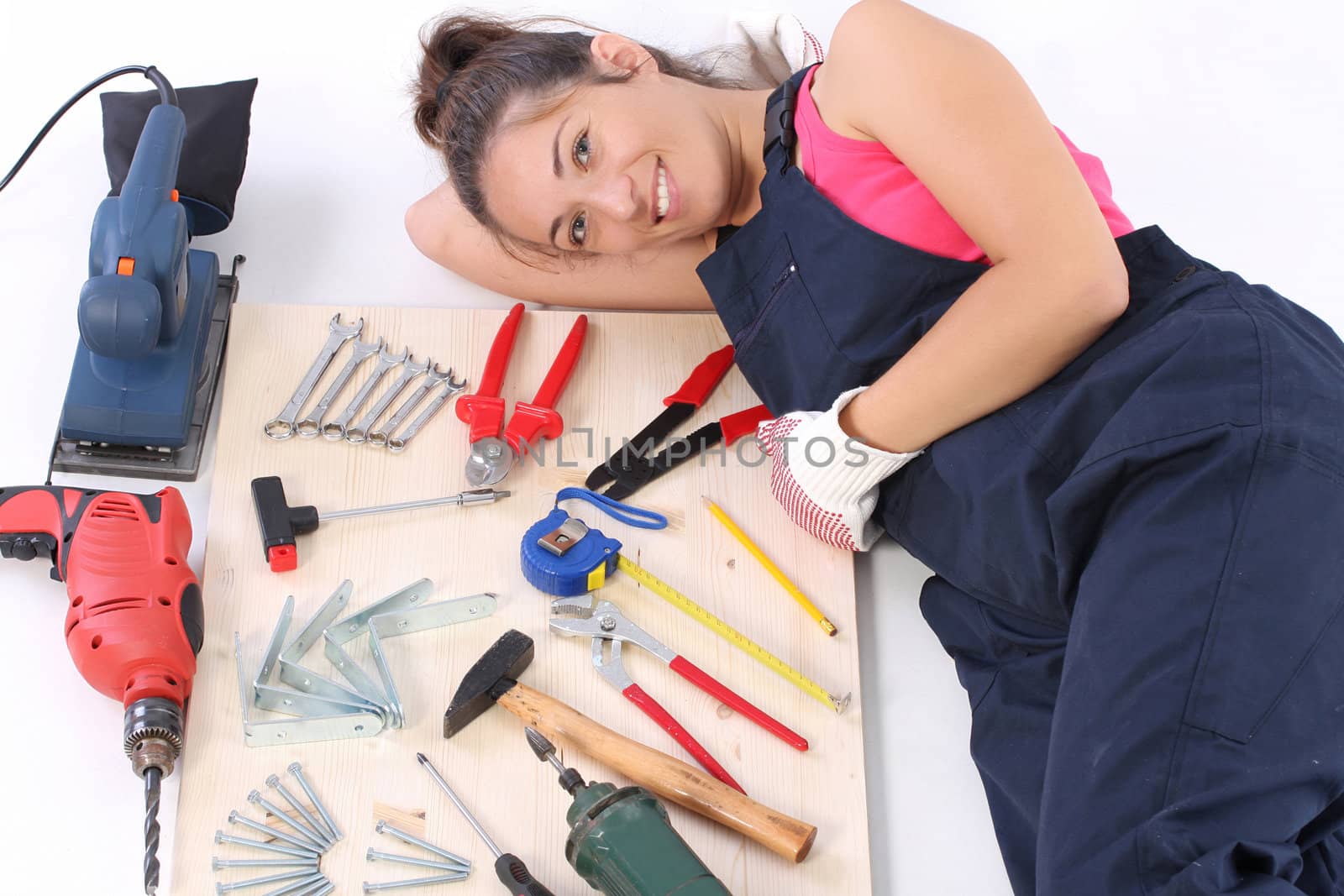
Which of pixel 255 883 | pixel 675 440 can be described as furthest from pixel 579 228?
pixel 255 883

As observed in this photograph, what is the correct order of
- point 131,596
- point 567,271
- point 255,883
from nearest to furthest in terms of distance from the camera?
point 255,883 < point 131,596 < point 567,271

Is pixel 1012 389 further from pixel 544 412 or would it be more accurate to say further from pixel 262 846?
pixel 262 846

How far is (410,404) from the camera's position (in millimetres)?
2027

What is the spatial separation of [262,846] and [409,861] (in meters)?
0.17

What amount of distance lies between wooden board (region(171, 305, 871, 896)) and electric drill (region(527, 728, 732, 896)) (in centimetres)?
14

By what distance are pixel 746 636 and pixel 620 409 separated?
0.45 metres

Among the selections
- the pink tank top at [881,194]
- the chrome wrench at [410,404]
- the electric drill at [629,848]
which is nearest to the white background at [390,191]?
the chrome wrench at [410,404]

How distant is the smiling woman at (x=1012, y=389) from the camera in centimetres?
137

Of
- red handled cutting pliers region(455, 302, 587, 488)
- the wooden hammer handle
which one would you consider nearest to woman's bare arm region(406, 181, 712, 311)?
red handled cutting pliers region(455, 302, 587, 488)

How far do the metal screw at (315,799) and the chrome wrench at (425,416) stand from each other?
1.72 ft

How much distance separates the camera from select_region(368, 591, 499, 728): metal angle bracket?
1728mm

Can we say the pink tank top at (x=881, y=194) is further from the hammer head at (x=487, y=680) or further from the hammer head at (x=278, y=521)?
the hammer head at (x=278, y=521)

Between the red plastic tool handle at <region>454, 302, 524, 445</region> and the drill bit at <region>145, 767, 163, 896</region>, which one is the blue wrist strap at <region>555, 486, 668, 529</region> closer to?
the red plastic tool handle at <region>454, 302, 524, 445</region>

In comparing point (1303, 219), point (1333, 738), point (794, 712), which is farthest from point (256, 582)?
point (1303, 219)
